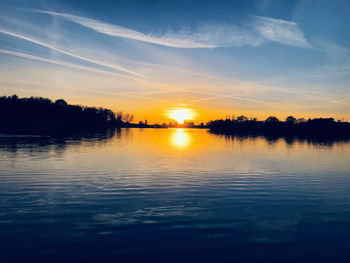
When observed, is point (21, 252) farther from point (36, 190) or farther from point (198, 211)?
point (36, 190)

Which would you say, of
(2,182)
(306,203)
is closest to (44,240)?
(2,182)

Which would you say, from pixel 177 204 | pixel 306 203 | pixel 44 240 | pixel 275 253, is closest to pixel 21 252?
pixel 44 240

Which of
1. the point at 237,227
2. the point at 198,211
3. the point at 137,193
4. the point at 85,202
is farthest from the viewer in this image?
the point at 137,193

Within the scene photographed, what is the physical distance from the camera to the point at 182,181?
97.1 feet

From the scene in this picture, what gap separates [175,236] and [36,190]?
53.6 feet

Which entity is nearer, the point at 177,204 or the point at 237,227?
the point at 237,227

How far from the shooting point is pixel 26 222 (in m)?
15.6

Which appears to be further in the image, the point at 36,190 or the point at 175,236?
the point at 36,190

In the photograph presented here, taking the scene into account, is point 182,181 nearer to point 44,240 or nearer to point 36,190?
point 36,190

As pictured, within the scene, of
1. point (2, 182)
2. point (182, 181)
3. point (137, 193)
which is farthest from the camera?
point (182, 181)

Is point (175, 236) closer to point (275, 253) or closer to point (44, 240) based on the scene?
point (275, 253)

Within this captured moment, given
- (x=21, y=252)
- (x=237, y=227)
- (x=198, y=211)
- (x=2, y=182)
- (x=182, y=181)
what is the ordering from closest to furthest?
(x=21, y=252) → (x=237, y=227) → (x=198, y=211) → (x=2, y=182) → (x=182, y=181)

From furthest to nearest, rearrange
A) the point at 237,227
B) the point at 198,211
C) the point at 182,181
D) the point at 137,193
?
the point at 182,181
the point at 137,193
the point at 198,211
the point at 237,227

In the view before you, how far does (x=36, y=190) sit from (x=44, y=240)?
12.0 meters
